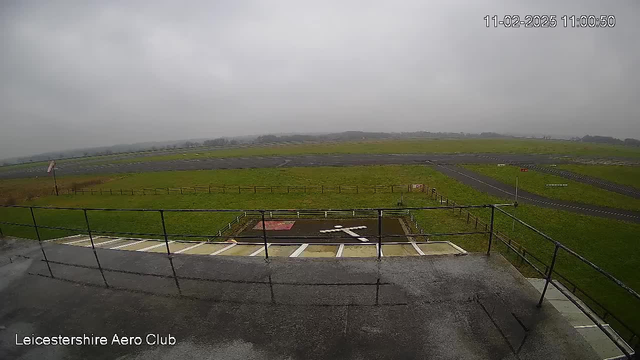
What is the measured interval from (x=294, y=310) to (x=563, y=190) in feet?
128

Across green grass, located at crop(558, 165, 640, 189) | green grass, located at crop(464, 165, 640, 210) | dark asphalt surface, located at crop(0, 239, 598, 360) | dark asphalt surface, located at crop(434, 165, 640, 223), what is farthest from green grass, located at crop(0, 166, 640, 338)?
green grass, located at crop(558, 165, 640, 189)

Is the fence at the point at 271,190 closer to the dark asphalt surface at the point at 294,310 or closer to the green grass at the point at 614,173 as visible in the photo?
the dark asphalt surface at the point at 294,310

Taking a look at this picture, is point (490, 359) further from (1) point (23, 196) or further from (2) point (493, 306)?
(1) point (23, 196)

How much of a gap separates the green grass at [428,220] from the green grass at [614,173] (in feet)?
77.4

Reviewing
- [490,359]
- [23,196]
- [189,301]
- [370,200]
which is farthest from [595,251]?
[23,196]

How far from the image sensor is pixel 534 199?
2733 centimetres

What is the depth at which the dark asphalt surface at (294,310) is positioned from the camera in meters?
3.24

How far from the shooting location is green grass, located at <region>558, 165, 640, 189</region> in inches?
1432

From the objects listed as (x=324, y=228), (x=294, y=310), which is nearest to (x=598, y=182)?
(x=324, y=228)

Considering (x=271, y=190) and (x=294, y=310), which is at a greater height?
(x=294, y=310)

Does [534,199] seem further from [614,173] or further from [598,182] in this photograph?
[614,173]

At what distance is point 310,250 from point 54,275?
7.83 metres

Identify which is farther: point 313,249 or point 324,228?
point 324,228

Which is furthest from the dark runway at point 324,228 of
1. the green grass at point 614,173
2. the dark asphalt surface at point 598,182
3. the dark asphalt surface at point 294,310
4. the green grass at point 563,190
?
the green grass at point 614,173
